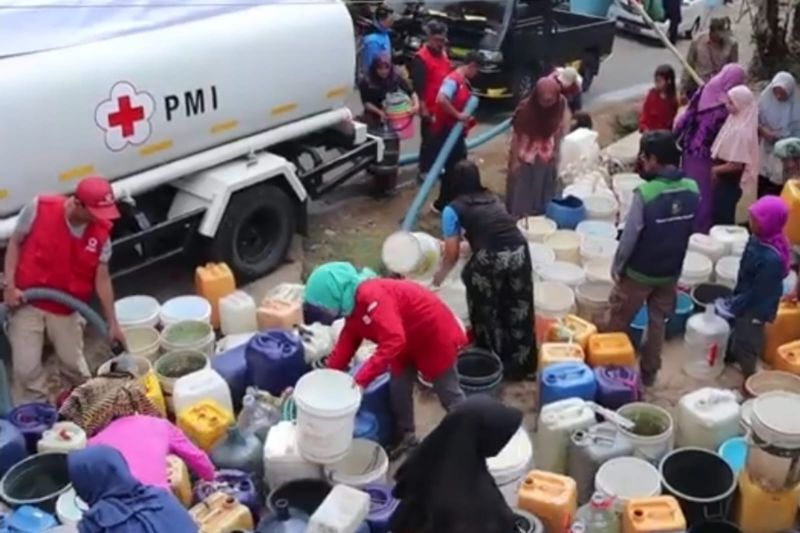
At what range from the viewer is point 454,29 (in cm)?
1293

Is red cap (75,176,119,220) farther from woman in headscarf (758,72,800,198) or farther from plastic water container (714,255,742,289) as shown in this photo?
woman in headscarf (758,72,800,198)

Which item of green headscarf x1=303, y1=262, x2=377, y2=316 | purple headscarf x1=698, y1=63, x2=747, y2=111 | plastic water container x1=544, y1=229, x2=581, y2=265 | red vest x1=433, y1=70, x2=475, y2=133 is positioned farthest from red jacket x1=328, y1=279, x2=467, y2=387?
red vest x1=433, y1=70, x2=475, y2=133

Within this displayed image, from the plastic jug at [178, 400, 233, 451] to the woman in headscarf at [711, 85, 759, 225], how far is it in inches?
182

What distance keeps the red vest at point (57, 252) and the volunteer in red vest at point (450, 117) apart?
12.9 feet

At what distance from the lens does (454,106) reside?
9828 millimetres

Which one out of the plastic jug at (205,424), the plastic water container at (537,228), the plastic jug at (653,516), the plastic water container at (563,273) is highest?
the plastic jug at (653,516)

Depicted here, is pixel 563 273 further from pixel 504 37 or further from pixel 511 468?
pixel 504 37

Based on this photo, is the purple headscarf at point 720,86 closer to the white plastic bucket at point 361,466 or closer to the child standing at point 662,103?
the child standing at point 662,103

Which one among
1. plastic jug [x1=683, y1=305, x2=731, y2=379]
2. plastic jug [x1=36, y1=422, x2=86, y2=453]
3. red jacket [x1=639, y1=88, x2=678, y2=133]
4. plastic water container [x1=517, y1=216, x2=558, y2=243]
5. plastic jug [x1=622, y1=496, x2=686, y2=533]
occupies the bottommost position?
plastic jug [x1=683, y1=305, x2=731, y2=379]

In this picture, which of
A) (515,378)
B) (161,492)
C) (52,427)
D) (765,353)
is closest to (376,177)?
(515,378)

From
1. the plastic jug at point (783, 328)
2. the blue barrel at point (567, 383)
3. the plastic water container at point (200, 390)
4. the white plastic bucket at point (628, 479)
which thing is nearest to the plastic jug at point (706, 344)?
the plastic jug at point (783, 328)

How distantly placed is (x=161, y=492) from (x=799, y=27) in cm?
1066

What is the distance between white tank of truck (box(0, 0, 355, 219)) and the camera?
7.12 m

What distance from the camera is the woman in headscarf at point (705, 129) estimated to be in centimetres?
883
